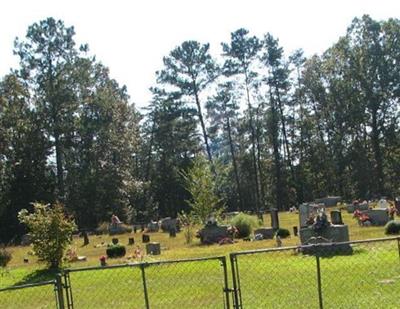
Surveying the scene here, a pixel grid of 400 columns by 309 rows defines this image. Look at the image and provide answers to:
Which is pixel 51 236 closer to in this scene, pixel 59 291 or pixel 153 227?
pixel 59 291

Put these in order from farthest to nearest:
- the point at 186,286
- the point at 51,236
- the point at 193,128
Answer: the point at 193,128 < the point at 51,236 < the point at 186,286

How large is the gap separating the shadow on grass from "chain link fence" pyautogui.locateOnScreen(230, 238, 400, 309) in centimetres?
701

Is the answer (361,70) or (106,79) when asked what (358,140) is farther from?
(106,79)

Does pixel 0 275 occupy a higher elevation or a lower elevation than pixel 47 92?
lower

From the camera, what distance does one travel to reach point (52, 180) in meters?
58.5

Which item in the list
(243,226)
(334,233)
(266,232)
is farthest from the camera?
(243,226)

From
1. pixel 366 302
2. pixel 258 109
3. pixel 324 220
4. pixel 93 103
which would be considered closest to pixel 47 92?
pixel 93 103

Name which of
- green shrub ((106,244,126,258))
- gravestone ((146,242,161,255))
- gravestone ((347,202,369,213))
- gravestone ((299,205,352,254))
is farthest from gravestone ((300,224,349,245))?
gravestone ((347,202,369,213))

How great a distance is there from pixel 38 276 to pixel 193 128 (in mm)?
46803

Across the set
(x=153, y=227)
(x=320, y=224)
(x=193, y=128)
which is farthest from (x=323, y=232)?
(x=193, y=128)

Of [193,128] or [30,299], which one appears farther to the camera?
[193,128]

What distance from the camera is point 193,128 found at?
6806cm

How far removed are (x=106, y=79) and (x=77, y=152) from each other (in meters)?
10.2

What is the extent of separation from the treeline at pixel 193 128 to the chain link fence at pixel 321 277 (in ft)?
114
